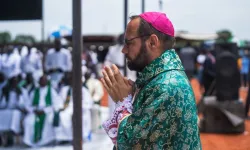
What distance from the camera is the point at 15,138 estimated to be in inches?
408

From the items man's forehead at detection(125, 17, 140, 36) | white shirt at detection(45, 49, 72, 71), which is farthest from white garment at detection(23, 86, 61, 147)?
man's forehead at detection(125, 17, 140, 36)

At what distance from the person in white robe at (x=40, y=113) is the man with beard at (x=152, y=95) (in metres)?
7.12

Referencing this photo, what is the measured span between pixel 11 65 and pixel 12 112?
1.23 m

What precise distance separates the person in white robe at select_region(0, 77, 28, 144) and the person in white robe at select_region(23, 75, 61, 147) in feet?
0.55

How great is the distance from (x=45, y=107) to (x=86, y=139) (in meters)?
1.03

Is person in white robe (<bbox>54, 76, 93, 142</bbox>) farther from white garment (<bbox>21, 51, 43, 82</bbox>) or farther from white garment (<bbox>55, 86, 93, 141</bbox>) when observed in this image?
white garment (<bbox>21, 51, 43, 82</bbox>)

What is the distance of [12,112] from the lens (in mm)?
9766

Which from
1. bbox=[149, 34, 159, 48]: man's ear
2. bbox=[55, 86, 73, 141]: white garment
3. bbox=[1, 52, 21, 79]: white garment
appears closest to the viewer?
bbox=[149, 34, 159, 48]: man's ear

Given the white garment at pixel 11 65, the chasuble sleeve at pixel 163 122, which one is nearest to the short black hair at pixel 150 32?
the chasuble sleeve at pixel 163 122

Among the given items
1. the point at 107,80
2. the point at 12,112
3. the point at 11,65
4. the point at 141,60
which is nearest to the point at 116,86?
the point at 107,80

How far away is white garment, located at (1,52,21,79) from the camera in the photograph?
10.5 metres

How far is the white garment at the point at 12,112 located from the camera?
972 cm

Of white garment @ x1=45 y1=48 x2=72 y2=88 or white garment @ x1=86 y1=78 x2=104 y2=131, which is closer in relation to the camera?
white garment @ x1=86 y1=78 x2=104 y2=131

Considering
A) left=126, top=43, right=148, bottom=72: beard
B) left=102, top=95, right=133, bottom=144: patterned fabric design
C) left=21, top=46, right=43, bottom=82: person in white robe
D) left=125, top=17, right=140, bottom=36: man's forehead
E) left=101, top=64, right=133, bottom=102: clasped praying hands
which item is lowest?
left=21, top=46, right=43, bottom=82: person in white robe
